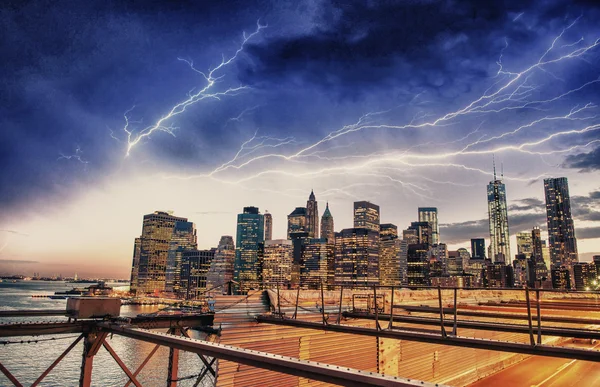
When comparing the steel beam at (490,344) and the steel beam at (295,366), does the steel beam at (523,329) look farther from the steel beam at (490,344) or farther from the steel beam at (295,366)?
the steel beam at (295,366)

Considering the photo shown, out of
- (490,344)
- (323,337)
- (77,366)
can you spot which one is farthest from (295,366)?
(77,366)

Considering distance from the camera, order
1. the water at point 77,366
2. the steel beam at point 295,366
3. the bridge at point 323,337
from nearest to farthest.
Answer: the steel beam at point 295,366 < the bridge at point 323,337 < the water at point 77,366

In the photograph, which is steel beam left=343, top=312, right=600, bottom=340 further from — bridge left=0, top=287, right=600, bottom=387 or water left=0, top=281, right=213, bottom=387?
water left=0, top=281, right=213, bottom=387

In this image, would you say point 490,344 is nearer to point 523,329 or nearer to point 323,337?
point 523,329

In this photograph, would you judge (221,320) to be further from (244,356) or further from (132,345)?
(132,345)

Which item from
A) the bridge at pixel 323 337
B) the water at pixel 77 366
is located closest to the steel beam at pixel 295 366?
the bridge at pixel 323 337

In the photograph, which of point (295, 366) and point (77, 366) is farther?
point (77, 366)

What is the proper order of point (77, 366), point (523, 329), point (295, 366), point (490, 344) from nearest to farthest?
point (295, 366) < point (490, 344) < point (523, 329) < point (77, 366)

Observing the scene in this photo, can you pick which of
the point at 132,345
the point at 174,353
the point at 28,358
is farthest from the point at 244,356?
the point at 132,345

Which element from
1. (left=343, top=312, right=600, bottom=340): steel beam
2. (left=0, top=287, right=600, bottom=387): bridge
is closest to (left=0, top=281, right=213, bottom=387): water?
(left=0, top=287, right=600, bottom=387): bridge
